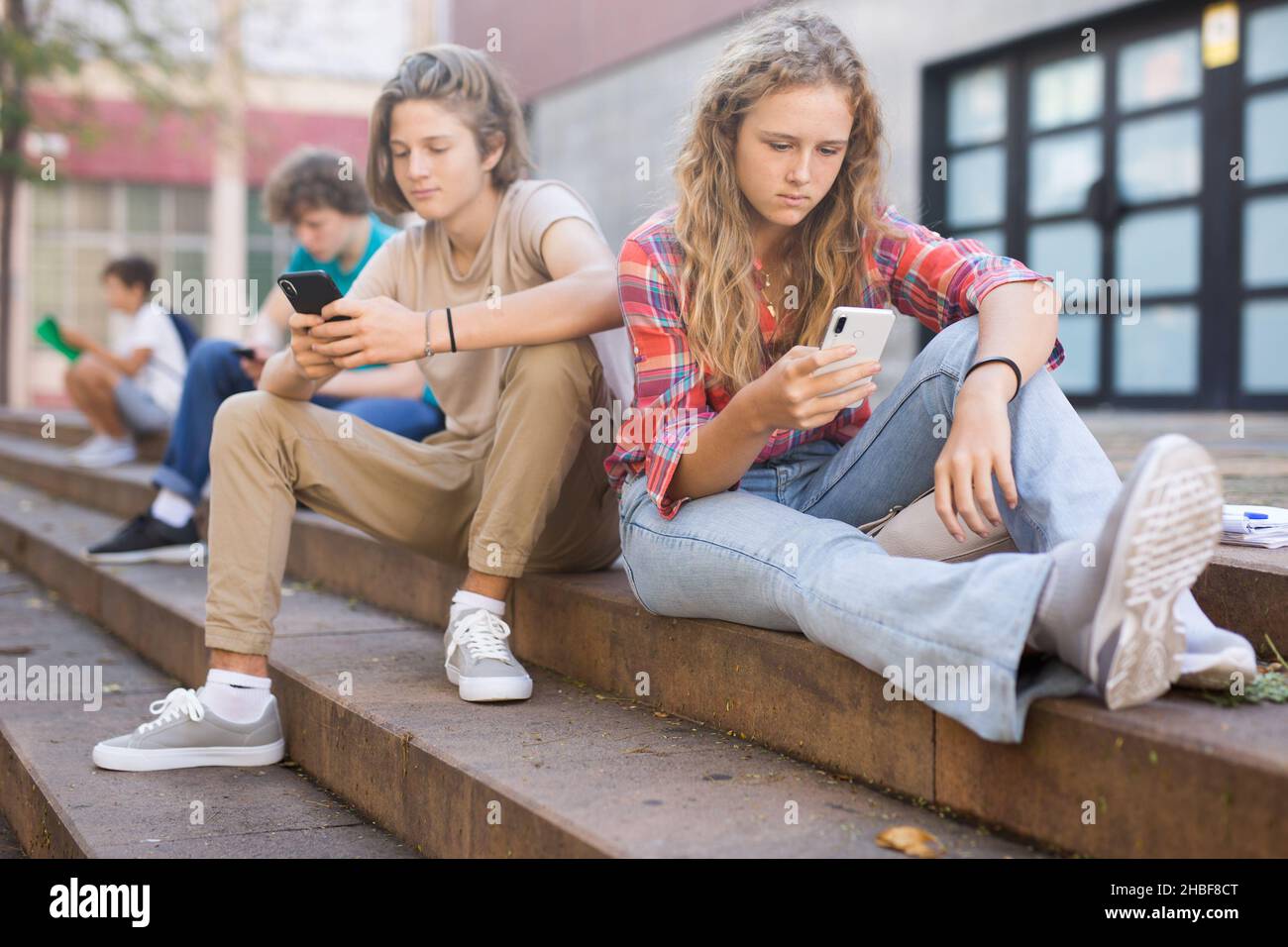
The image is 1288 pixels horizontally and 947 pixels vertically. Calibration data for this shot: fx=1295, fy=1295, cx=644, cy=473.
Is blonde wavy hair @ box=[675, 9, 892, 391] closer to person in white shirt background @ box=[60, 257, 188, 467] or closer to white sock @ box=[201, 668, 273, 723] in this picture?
white sock @ box=[201, 668, 273, 723]

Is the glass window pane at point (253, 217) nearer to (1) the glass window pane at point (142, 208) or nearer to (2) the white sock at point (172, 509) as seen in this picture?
(1) the glass window pane at point (142, 208)

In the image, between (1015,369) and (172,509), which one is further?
(172,509)

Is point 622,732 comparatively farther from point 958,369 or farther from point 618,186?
point 618,186

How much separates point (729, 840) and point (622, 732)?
2.09ft

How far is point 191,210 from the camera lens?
75.0ft

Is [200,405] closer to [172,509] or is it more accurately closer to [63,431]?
[172,509]

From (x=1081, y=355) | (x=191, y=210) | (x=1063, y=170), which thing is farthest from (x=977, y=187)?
(x=191, y=210)

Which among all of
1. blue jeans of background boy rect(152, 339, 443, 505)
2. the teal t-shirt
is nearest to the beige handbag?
blue jeans of background boy rect(152, 339, 443, 505)

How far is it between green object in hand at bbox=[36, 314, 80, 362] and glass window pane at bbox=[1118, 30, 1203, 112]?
6.65 m

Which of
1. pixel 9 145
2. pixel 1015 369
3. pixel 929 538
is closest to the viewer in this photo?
pixel 1015 369

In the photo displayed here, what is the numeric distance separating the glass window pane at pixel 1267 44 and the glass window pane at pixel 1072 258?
1.42 meters

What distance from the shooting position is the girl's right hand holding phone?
210cm

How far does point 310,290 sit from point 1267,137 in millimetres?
6819
